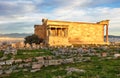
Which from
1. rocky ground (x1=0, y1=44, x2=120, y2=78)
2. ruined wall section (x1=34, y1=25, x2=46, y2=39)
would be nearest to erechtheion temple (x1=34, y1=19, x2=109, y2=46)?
ruined wall section (x1=34, y1=25, x2=46, y2=39)

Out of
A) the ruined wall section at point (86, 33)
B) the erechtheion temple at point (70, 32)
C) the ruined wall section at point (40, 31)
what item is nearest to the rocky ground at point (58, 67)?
the erechtheion temple at point (70, 32)

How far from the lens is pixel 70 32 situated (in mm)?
95312

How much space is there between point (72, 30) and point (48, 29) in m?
10.5

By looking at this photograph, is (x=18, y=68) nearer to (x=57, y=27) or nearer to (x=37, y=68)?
(x=37, y=68)

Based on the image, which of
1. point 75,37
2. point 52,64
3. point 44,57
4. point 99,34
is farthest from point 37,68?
point 99,34

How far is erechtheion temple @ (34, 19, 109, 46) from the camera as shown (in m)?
87.0

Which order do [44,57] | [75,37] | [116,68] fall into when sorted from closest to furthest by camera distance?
[116,68] < [44,57] < [75,37]

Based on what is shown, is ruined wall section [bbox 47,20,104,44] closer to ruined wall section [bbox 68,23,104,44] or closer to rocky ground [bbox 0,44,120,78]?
ruined wall section [bbox 68,23,104,44]

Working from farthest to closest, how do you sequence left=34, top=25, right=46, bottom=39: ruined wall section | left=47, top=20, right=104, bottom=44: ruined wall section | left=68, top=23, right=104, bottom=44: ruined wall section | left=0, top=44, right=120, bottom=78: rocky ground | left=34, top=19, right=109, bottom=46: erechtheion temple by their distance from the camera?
left=68, top=23, right=104, bottom=44: ruined wall section
left=47, top=20, right=104, bottom=44: ruined wall section
left=34, top=25, right=46, bottom=39: ruined wall section
left=34, top=19, right=109, bottom=46: erechtheion temple
left=0, top=44, right=120, bottom=78: rocky ground

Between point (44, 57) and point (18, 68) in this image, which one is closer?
point (18, 68)

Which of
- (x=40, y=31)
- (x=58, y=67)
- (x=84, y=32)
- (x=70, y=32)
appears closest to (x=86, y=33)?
(x=84, y=32)

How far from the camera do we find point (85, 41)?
96.8m

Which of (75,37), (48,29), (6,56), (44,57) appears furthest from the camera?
(75,37)

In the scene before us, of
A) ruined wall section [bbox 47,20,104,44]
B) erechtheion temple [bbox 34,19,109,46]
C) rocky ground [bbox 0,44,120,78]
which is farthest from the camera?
ruined wall section [bbox 47,20,104,44]
